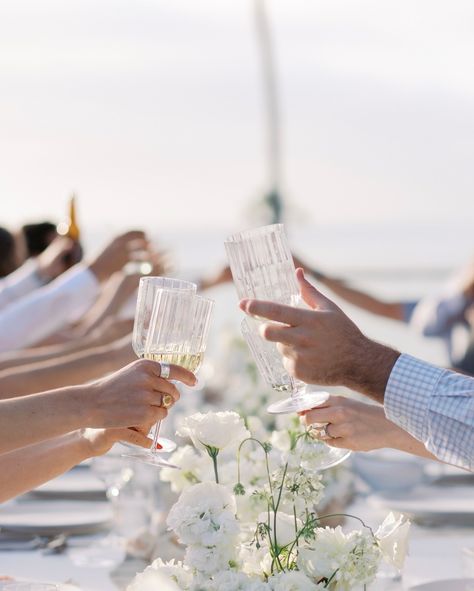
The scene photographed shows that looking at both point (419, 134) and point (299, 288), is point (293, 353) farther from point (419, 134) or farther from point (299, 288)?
point (419, 134)

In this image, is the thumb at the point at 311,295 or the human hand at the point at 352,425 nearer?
the thumb at the point at 311,295

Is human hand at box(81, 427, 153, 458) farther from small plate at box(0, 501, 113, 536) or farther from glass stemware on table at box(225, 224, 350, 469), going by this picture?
small plate at box(0, 501, 113, 536)

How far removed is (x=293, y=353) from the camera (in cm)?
143

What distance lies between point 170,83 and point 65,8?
Result: 52.0 ft

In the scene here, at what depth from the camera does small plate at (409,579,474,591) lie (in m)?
1.78

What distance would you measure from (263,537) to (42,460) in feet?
1.85

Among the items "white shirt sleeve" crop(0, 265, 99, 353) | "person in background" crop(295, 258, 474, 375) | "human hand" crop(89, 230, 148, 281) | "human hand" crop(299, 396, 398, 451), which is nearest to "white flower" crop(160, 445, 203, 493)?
"human hand" crop(299, 396, 398, 451)

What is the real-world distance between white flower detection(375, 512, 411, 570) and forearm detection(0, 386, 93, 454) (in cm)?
43

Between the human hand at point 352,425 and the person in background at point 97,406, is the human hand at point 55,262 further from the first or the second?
the person in background at point 97,406

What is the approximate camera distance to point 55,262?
159 inches

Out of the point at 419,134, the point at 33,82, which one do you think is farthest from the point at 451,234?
the point at 33,82

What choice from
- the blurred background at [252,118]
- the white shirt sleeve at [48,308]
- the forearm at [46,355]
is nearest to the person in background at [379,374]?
the forearm at [46,355]

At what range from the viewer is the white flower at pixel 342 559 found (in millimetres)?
1423

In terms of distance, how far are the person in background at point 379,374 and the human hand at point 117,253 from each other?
161 centimetres
